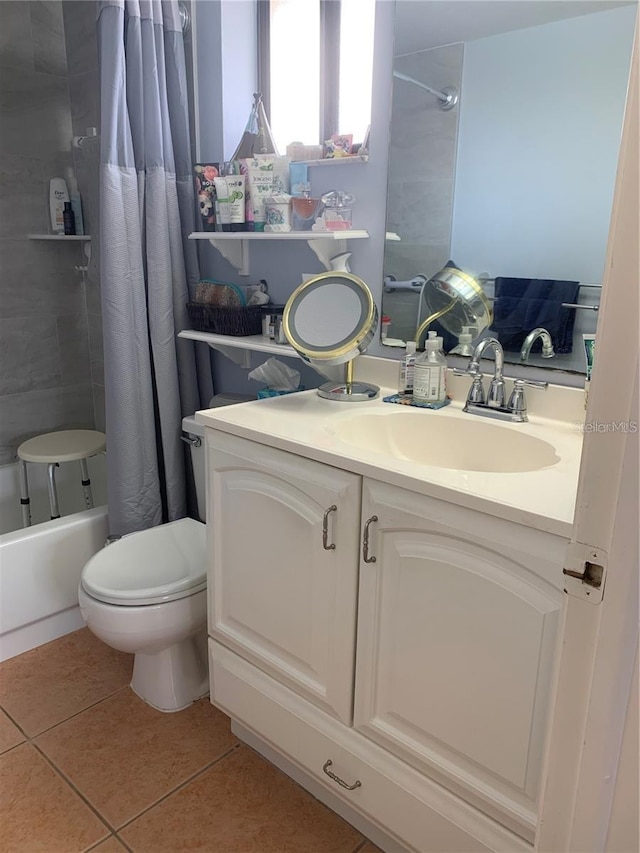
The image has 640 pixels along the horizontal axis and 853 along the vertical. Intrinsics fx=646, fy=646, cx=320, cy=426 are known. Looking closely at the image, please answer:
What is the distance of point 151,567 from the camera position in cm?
180

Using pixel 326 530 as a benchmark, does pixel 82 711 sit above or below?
below

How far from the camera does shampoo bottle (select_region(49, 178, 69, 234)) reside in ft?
8.57

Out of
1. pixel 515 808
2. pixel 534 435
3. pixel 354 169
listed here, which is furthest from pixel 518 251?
pixel 515 808

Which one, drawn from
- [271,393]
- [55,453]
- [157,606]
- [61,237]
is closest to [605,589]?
[157,606]

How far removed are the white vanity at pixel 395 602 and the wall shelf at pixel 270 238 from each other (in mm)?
438

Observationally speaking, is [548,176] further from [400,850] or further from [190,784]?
[190,784]

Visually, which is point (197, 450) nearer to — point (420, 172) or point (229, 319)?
point (229, 319)

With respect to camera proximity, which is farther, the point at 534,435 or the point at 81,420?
the point at 81,420

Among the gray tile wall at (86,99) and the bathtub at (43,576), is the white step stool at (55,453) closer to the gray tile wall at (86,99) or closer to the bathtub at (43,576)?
the bathtub at (43,576)

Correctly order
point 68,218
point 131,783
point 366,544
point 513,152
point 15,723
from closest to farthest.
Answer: point 366,544 → point 513,152 → point 131,783 → point 15,723 → point 68,218

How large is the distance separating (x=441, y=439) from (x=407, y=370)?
23 centimetres

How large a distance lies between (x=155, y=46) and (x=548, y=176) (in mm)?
1256

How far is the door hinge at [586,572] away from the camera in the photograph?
576 millimetres

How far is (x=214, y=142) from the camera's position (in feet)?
6.95
